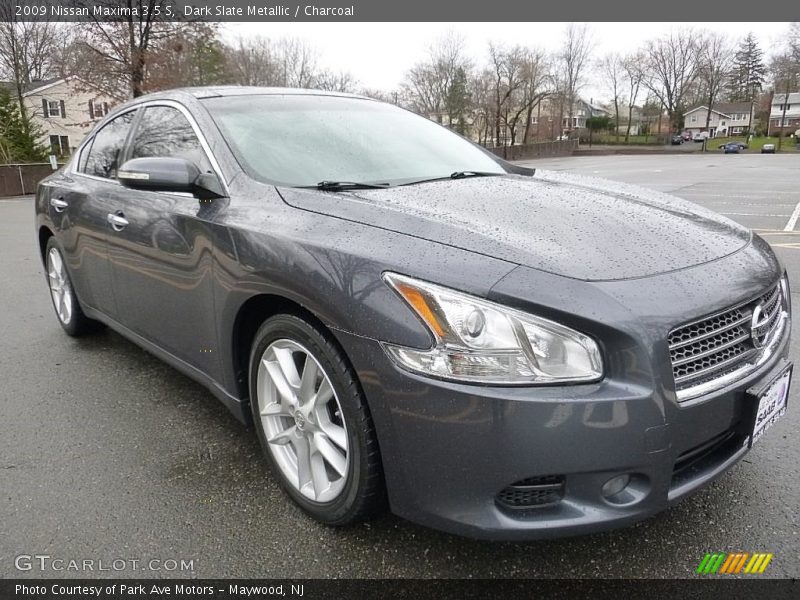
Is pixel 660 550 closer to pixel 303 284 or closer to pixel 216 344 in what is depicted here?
pixel 303 284

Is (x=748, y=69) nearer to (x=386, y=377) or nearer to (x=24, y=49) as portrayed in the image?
(x=24, y=49)

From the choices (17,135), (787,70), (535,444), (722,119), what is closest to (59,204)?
(535,444)

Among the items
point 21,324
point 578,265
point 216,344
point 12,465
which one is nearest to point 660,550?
point 578,265

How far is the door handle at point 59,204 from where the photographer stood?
381 centimetres

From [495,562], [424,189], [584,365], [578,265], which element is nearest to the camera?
[584,365]

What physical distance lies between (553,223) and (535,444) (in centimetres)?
81

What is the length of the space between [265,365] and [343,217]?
0.64m

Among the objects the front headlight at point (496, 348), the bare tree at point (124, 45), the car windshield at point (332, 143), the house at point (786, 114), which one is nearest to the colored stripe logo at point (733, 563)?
the front headlight at point (496, 348)

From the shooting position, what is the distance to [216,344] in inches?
96.8

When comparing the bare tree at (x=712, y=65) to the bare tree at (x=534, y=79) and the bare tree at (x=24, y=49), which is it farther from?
the bare tree at (x=24, y=49)

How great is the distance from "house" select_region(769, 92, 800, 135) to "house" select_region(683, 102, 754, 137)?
4.91 m

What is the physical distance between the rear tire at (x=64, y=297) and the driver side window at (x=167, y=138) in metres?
1.33

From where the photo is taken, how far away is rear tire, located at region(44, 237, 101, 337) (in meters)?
4.12
